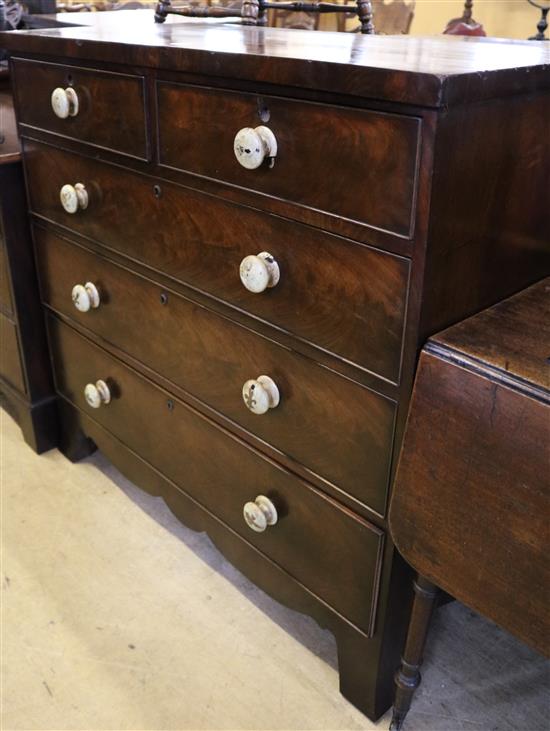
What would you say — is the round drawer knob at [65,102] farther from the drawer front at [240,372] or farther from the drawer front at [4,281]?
the drawer front at [4,281]

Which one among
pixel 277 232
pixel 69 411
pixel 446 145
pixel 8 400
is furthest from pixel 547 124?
pixel 8 400

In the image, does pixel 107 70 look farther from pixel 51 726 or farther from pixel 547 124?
pixel 51 726

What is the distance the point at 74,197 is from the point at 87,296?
0.61 ft

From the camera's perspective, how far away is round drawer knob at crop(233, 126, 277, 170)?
0.85 meters

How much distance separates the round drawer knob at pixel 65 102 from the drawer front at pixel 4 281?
37 centimetres

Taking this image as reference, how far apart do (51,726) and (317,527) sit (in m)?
0.52

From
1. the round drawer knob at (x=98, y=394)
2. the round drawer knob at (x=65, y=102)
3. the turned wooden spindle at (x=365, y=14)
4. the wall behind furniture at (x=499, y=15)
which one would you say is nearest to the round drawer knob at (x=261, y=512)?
the round drawer knob at (x=98, y=394)

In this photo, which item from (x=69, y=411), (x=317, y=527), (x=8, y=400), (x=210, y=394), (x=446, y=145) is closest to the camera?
(x=446, y=145)

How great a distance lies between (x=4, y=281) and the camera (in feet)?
5.12

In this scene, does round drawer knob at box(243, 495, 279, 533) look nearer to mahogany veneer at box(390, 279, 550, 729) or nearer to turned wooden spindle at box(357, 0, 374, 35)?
mahogany veneer at box(390, 279, 550, 729)

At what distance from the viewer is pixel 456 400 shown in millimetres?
771

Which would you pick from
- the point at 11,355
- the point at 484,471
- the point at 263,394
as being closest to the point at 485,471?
the point at 484,471

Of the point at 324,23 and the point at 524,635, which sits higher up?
the point at 324,23

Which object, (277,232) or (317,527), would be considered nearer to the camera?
(277,232)
